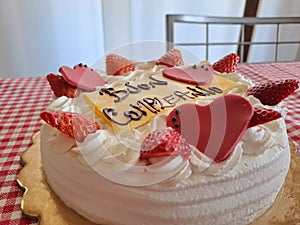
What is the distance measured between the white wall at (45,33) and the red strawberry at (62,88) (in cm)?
136

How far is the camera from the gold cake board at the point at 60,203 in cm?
72

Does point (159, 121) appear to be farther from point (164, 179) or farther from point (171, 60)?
point (171, 60)

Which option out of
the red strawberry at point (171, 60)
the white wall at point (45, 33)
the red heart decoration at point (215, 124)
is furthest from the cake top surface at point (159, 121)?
the white wall at point (45, 33)

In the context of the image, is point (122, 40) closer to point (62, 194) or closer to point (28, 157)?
point (28, 157)

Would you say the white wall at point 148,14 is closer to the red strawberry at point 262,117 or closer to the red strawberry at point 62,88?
the red strawberry at point 62,88

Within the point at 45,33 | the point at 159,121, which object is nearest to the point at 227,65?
the point at 159,121

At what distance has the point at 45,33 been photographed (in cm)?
228

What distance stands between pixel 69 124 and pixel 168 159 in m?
0.22

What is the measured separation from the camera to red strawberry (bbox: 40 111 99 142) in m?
0.71

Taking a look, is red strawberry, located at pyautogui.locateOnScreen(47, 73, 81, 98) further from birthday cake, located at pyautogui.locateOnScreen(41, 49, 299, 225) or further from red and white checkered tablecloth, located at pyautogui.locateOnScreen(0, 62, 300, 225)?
red and white checkered tablecloth, located at pyautogui.locateOnScreen(0, 62, 300, 225)

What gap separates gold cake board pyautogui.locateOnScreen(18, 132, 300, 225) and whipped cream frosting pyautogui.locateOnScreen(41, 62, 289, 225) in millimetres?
19

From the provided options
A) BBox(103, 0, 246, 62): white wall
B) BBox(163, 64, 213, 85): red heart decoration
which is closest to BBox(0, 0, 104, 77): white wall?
BBox(103, 0, 246, 62): white wall

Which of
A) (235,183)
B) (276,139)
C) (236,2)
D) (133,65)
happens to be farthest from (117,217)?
(236,2)

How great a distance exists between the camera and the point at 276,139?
751 millimetres
